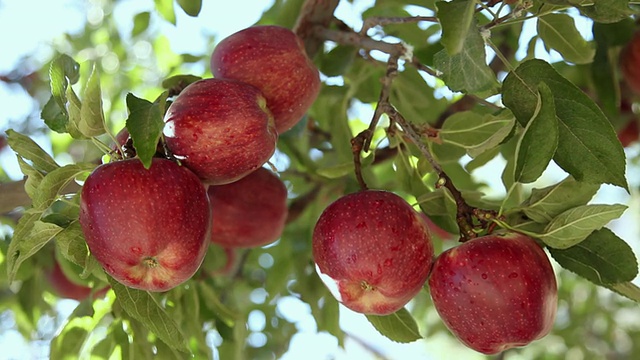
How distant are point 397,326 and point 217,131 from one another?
2.08 feet

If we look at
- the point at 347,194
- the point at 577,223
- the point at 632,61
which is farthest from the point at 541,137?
the point at 632,61

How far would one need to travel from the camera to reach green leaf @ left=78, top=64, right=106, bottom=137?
4.20 ft

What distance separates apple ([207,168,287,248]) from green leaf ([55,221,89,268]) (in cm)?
58

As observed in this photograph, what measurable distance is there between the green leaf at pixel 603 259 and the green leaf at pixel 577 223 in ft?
0.26

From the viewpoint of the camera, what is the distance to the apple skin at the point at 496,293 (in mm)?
1354

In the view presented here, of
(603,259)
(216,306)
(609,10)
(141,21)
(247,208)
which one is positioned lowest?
(216,306)

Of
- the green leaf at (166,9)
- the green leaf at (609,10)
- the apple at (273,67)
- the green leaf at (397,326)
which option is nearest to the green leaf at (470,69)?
the green leaf at (609,10)

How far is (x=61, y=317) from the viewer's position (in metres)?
3.26

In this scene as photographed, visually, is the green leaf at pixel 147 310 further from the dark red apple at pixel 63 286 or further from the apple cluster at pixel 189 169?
the dark red apple at pixel 63 286

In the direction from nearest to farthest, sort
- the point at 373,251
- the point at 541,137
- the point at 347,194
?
the point at 541,137, the point at 373,251, the point at 347,194

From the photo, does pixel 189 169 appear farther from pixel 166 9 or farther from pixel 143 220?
pixel 166 9

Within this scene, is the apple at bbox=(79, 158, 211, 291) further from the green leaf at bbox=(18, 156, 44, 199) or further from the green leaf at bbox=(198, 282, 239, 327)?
the green leaf at bbox=(198, 282, 239, 327)

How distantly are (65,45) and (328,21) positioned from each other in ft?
6.98

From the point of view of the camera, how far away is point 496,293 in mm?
1357
